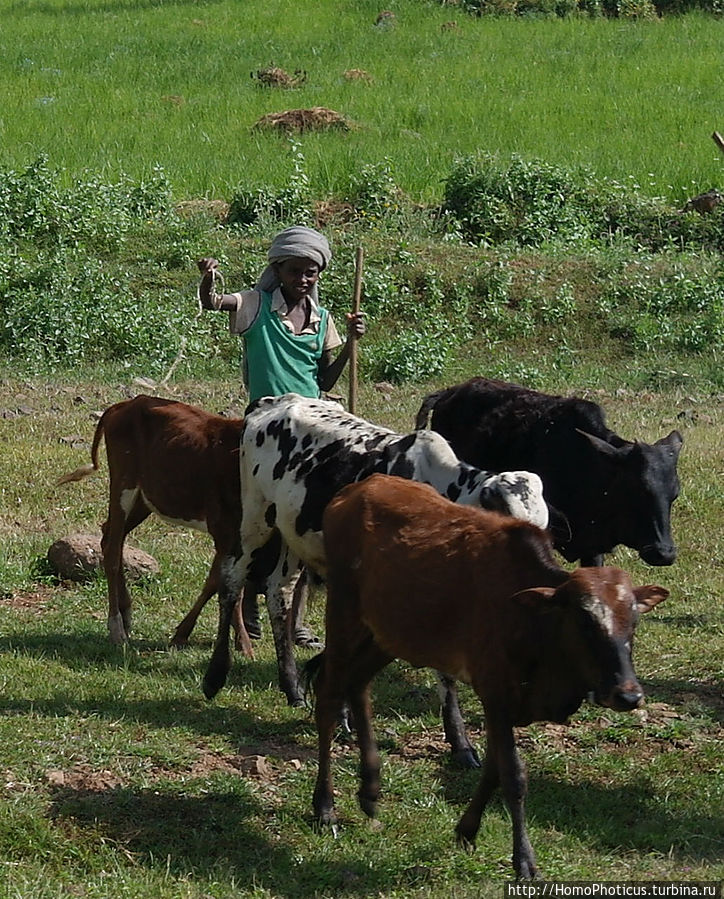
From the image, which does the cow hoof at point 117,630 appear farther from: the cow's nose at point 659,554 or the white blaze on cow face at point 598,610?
the white blaze on cow face at point 598,610

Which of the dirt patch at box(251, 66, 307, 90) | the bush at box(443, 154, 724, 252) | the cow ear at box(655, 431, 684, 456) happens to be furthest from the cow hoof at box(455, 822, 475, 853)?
the dirt patch at box(251, 66, 307, 90)

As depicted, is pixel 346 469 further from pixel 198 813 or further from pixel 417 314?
pixel 417 314

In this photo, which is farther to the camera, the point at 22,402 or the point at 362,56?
the point at 362,56

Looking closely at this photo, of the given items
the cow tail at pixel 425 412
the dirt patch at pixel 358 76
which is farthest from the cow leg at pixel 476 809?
the dirt patch at pixel 358 76

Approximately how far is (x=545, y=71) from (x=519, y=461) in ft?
65.4

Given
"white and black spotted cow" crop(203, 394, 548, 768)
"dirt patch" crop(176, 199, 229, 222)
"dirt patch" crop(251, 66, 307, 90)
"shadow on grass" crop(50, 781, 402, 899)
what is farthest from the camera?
"dirt patch" crop(251, 66, 307, 90)

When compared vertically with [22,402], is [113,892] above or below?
above

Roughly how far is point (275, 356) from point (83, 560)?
2.06 meters

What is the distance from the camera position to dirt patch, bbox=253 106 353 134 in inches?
934

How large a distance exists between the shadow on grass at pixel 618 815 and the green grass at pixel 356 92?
14.9m

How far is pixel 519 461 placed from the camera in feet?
29.0

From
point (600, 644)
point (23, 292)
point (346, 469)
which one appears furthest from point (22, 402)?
point (600, 644)

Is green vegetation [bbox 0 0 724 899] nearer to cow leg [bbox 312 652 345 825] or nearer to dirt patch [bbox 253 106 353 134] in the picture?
cow leg [bbox 312 652 345 825]

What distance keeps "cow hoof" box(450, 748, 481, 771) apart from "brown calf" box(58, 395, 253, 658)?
5.44 ft
